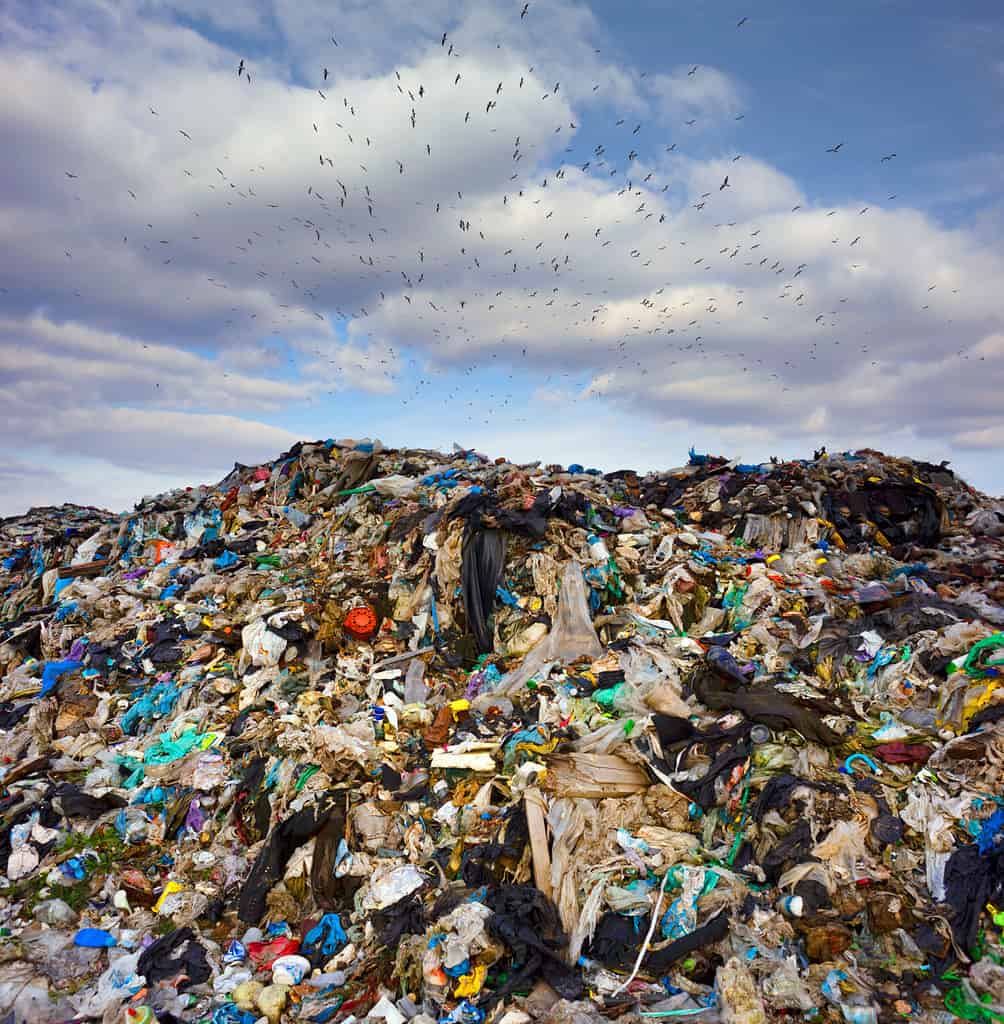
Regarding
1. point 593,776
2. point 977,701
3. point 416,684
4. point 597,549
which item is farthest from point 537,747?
point 977,701

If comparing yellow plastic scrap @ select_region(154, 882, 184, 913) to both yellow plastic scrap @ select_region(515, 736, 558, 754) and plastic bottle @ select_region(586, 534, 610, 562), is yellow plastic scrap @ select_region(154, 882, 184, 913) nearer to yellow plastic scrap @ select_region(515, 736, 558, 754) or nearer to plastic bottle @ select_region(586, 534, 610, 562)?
yellow plastic scrap @ select_region(515, 736, 558, 754)

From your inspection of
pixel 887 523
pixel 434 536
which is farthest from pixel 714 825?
pixel 887 523

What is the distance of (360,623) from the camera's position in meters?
6.79

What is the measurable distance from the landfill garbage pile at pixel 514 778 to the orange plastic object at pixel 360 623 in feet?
0.18

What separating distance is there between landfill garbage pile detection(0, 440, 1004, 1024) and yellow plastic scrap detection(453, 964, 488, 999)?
12 millimetres

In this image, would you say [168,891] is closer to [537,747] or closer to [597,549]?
[537,747]

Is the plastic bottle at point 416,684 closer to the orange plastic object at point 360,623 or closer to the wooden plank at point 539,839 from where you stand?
the orange plastic object at point 360,623

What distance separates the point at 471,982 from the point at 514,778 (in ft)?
4.14

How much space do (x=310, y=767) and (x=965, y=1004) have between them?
162 inches

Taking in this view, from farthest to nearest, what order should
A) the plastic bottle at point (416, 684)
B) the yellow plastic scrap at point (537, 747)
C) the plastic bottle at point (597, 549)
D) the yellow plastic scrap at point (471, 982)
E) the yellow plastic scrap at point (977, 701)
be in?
the plastic bottle at point (597, 549) < the plastic bottle at point (416, 684) < the yellow plastic scrap at point (537, 747) < the yellow plastic scrap at point (977, 701) < the yellow plastic scrap at point (471, 982)

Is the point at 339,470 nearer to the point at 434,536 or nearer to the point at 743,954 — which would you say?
the point at 434,536

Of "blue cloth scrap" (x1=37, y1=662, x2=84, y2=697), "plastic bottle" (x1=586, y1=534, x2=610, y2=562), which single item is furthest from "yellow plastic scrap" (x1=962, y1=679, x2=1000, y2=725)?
"blue cloth scrap" (x1=37, y1=662, x2=84, y2=697)

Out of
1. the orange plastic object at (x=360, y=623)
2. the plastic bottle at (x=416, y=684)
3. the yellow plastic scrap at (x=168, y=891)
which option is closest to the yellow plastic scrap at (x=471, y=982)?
the yellow plastic scrap at (x=168, y=891)

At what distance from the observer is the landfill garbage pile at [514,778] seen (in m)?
3.44
